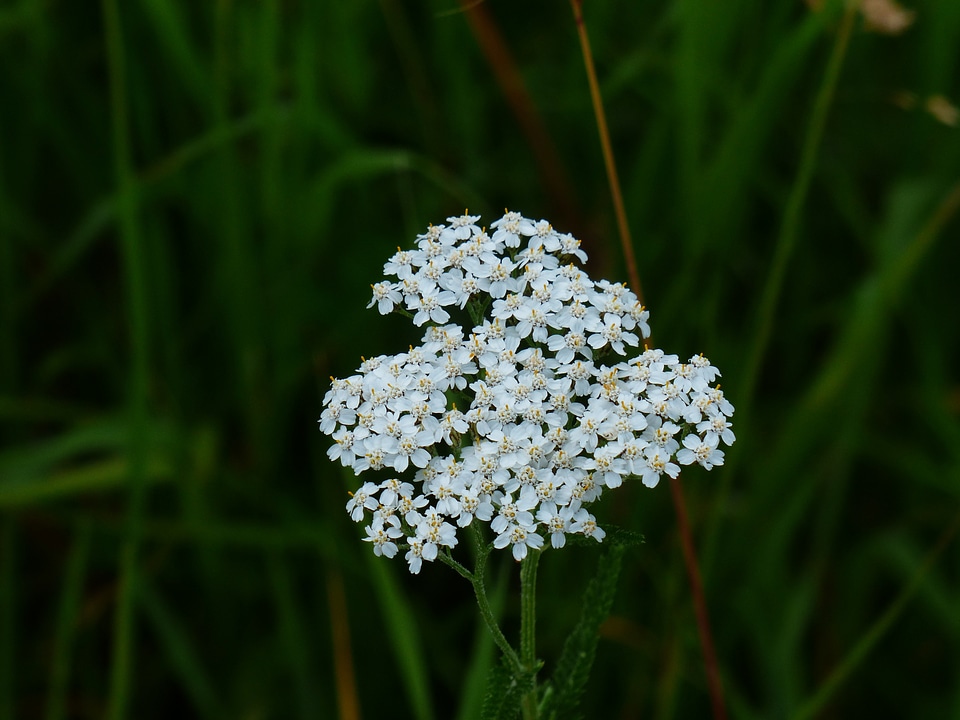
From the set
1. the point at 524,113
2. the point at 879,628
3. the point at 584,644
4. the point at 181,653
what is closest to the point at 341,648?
the point at 181,653

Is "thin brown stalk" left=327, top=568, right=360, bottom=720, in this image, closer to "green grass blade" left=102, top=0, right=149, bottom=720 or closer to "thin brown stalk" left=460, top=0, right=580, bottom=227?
"green grass blade" left=102, top=0, right=149, bottom=720

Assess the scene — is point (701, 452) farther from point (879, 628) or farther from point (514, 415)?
point (879, 628)

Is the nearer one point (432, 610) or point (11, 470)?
point (11, 470)

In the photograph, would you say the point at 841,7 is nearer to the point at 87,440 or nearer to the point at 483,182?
the point at 483,182

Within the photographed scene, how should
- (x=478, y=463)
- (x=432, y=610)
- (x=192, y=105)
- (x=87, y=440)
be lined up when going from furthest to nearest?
1. (x=192, y=105)
2. (x=432, y=610)
3. (x=87, y=440)
4. (x=478, y=463)

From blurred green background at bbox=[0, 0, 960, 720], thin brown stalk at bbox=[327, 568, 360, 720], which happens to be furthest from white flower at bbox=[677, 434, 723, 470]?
thin brown stalk at bbox=[327, 568, 360, 720]

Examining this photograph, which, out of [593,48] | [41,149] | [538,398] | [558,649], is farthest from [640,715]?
[41,149]
